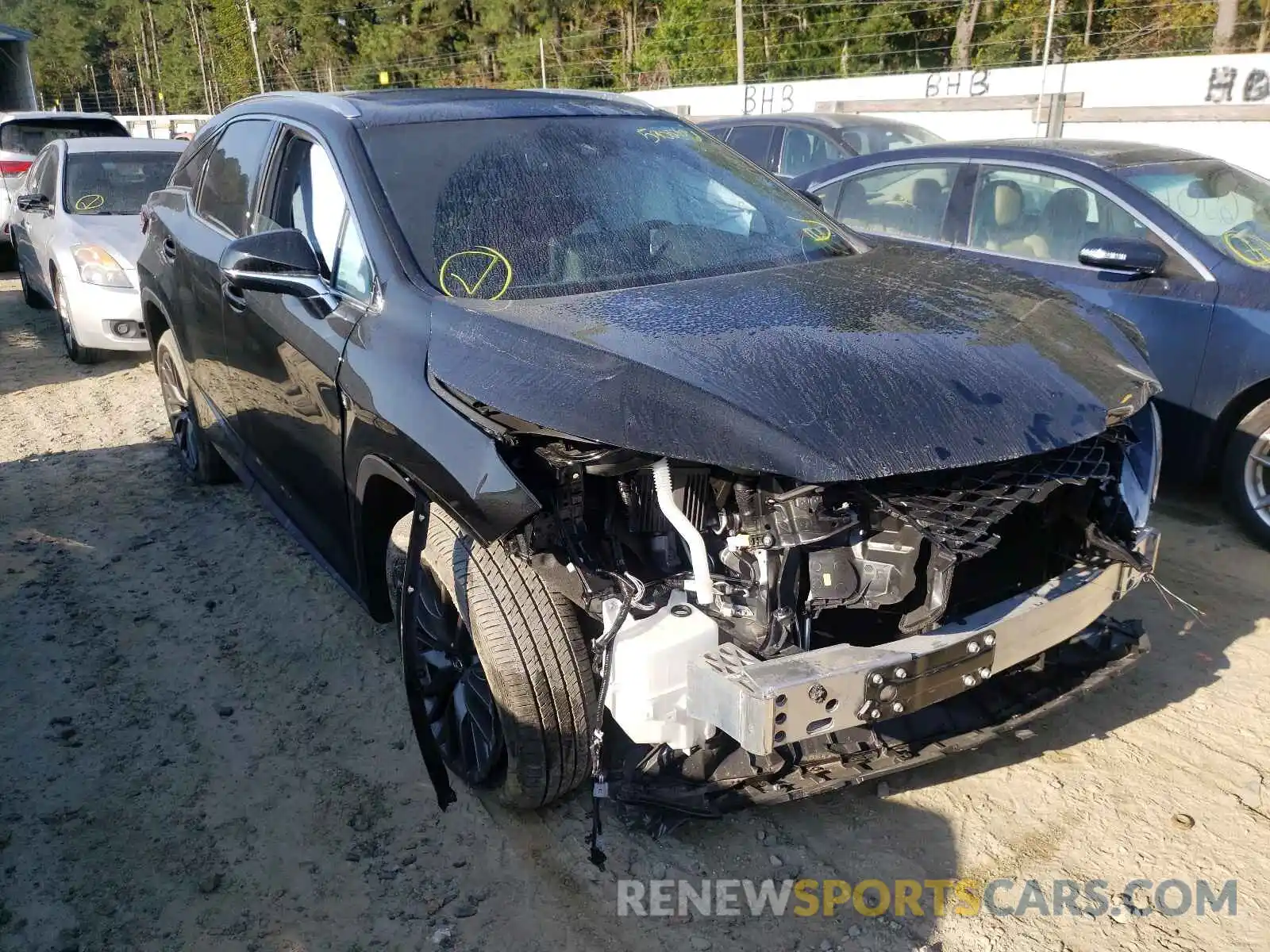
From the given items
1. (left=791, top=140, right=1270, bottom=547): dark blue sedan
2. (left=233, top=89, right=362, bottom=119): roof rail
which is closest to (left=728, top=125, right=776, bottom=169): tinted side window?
(left=791, top=140, right=1270, bottom=547): dark blue sedan

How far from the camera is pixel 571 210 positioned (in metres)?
3.25

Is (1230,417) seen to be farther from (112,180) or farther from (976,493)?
(112,180)

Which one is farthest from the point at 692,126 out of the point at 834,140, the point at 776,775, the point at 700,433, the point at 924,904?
the point at 834,140

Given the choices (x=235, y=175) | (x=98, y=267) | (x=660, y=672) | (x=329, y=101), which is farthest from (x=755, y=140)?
(x=660, y=672)

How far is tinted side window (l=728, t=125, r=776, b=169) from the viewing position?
408 inches

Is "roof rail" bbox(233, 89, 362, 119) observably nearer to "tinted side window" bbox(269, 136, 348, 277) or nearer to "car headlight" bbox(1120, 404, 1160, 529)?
"tinted side window" bbox(269, 136, 348, 277)

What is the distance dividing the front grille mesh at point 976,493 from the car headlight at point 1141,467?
0.37 meters

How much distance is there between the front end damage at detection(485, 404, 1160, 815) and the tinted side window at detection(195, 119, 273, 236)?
6.93 ft

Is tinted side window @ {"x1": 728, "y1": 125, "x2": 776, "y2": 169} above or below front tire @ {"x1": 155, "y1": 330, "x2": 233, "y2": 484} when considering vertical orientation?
above

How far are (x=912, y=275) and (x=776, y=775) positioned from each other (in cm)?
168

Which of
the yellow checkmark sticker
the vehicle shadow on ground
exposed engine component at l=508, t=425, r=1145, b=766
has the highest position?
the yellow checkmark sticker

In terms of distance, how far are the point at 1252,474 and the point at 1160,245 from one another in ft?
3.60

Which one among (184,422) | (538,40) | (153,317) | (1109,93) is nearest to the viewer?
(153,317)

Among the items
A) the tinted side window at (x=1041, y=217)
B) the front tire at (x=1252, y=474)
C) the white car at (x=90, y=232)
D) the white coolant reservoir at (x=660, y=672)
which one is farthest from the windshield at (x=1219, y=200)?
the white car at (x=90, y=232)
